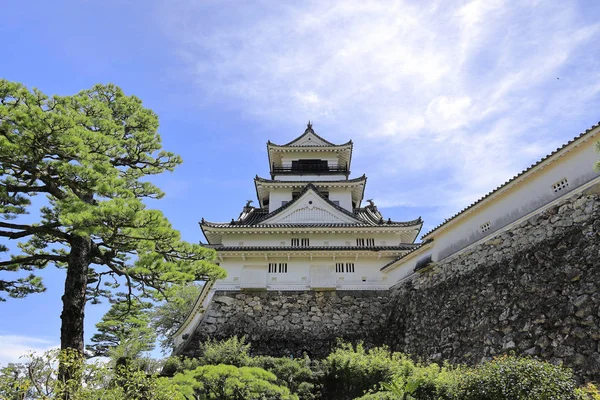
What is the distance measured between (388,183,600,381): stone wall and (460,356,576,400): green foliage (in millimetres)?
2185

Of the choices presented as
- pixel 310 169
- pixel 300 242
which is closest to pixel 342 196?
pixel 310 169

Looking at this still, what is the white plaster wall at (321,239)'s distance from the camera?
19.0 m

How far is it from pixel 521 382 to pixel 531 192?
21.2 ft

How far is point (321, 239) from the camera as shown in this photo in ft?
63.1

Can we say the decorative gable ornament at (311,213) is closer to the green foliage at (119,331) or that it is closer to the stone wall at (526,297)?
the stone wall at (526,297)

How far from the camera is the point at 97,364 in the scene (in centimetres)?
644

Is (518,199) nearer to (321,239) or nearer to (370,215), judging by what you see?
(321,239)

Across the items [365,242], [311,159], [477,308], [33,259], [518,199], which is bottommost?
[477,308]

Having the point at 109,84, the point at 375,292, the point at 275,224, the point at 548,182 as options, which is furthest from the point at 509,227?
the point at 109,84

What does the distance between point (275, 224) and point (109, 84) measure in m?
10.1

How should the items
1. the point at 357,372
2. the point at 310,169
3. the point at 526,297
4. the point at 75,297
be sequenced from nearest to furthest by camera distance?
the point at 75,297
the point at 526,297
the point at 357,372
the point at 310,169

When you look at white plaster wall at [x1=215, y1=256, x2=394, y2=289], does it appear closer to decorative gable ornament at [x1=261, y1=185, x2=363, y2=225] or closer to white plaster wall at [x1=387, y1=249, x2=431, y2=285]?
white plaster wall at [x1=387, y1=249, x2=431, y2=285]

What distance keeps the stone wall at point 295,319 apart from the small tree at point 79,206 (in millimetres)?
6616

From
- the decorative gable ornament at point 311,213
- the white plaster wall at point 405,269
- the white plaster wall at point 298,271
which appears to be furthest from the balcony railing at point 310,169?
the white plaster wall at point 405,269
